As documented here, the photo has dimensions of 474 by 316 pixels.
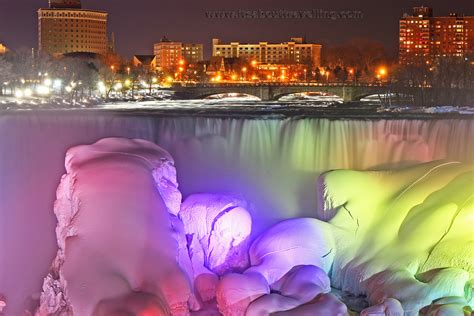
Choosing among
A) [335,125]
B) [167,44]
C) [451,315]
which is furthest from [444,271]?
[167,44]

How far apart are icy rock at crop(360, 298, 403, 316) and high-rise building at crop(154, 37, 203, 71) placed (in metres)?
105

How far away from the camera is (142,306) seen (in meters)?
15.1

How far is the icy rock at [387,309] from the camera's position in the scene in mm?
16328

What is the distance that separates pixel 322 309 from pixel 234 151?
Result: 349 inches

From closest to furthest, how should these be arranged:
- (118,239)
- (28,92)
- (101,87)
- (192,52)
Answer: (118,239), (28,92), (101,87), (192,52)

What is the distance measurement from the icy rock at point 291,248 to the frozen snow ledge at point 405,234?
0.35m

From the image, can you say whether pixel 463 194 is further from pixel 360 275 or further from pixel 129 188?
pixel 129 188

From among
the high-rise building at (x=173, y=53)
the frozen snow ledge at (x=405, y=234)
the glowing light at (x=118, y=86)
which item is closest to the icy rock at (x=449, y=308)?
the frozen snow ledge at (x=405, y=234)

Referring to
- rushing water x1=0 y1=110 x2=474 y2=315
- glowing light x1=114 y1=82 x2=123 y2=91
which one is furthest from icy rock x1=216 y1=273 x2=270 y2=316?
glowing light x1=114 y1=82 x2=123 y2=91

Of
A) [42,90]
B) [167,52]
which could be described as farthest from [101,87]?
[167,52]

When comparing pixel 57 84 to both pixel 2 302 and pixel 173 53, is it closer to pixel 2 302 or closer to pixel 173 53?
pixel 2 302

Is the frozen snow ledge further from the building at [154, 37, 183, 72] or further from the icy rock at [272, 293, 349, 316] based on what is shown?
the building at [154, 37, 183, 72]

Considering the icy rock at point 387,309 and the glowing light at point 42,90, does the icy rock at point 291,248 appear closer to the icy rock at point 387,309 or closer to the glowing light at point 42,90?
the icy rock at point 387,309

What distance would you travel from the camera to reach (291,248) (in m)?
18.6
